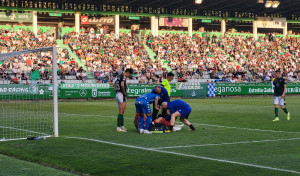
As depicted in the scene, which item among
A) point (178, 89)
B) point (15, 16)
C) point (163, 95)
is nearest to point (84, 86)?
point (178, 89)

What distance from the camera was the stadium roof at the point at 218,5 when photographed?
200ft

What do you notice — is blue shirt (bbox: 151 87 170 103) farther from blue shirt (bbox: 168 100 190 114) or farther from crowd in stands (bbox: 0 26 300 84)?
crowd in stands (bbox: 0 26 300 84)

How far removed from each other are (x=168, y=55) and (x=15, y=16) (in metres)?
17.7

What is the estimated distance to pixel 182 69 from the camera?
2109 inches

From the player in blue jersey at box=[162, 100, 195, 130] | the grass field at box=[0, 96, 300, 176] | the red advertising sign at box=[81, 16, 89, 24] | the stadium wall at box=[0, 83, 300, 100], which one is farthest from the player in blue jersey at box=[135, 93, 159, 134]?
the red advertising sign at box=[81, 16, 89, 24]

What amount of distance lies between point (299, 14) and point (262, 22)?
24.0 ft

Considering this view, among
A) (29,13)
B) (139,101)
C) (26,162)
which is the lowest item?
(26,162)

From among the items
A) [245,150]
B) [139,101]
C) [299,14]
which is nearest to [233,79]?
[299,14]

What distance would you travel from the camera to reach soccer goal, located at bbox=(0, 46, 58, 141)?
49.4 feet

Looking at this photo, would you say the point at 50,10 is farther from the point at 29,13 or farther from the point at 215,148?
the point at 215,148

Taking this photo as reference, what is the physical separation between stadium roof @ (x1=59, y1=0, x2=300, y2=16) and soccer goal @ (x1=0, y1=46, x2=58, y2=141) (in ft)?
105

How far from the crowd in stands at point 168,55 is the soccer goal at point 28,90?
16.5 meters

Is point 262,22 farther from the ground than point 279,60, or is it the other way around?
point 262,22

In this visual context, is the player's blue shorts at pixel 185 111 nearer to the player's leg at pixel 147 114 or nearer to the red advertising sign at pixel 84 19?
the player's leg at pixel 147 114
